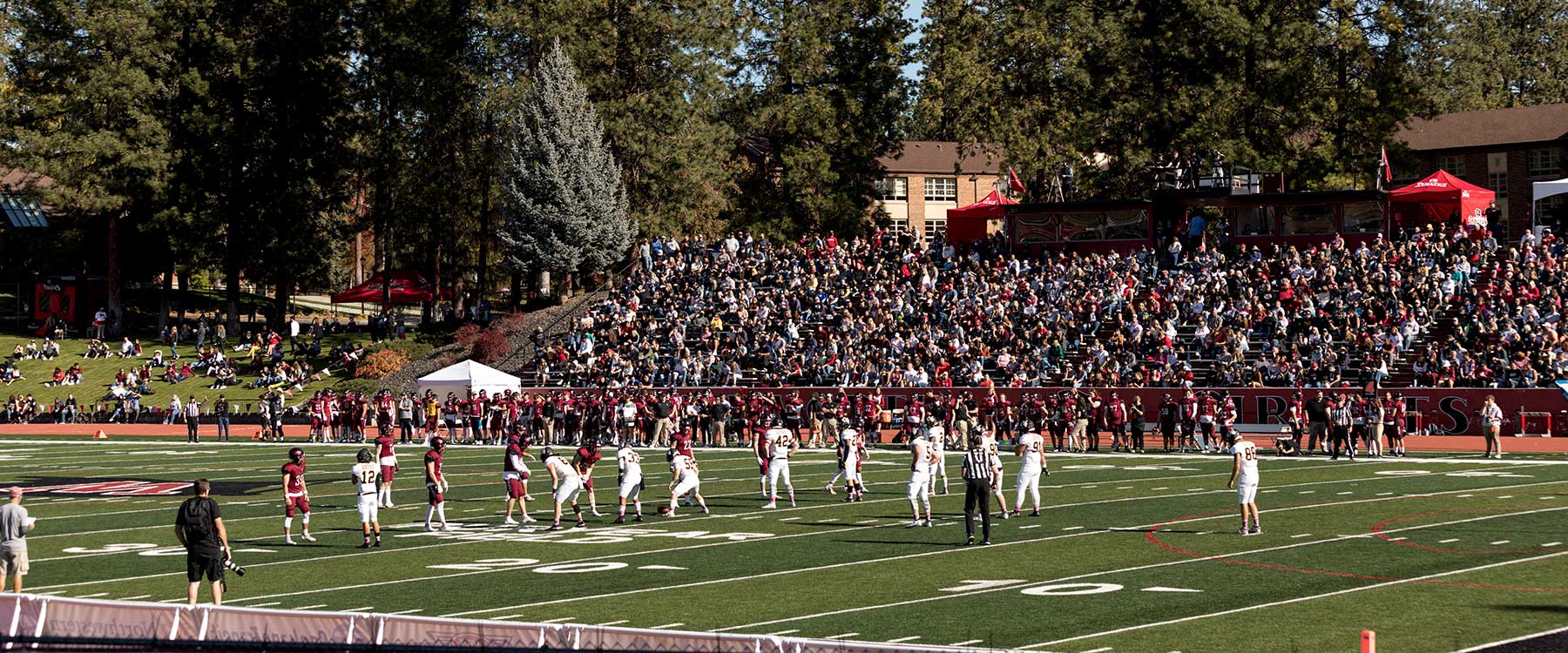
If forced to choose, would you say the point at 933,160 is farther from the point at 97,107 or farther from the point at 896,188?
the point at 97,107

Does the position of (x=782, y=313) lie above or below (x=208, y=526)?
above

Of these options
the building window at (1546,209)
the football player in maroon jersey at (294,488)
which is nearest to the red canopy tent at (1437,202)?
the building window at (1546,209)

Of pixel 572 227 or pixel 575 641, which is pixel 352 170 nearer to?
pixel 572 227

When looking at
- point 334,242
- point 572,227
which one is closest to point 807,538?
point 572,227

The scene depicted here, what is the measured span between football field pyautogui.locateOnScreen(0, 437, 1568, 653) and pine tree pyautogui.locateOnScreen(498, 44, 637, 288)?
3564cm

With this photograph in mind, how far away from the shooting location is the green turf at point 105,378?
6606cm

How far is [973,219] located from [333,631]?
51.0 m

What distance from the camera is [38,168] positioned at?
74.1 m

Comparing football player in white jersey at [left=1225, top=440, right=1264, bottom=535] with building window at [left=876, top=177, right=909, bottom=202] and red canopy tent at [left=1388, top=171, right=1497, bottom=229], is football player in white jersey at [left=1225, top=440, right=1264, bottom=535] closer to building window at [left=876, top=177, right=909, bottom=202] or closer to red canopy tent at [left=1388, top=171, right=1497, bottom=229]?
red canopy tent at [left=1388, top=171, right=1497, bottom=229]

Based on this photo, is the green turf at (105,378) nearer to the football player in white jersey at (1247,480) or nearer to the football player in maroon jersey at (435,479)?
the football player in maroon jersey at (435,479)

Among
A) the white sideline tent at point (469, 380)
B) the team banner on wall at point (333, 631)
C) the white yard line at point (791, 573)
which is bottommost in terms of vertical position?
the white yard line at point (791, 573)

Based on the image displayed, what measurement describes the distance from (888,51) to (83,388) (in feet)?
131

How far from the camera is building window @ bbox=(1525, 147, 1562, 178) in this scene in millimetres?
80125

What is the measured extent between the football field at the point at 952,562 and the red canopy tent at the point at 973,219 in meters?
28.2
